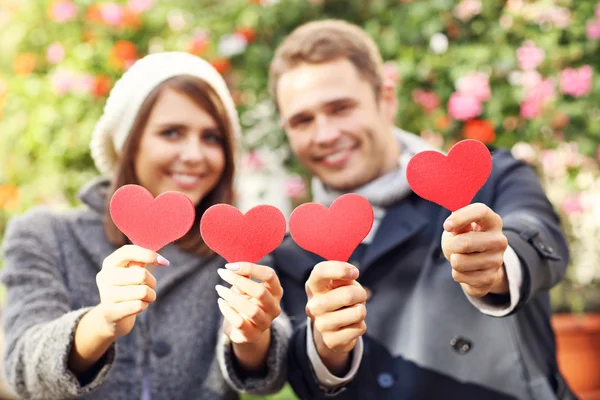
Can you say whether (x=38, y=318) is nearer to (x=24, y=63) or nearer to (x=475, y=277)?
(x=475, y=277)

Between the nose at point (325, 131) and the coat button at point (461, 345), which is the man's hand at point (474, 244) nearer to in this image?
the coat button at point (461, 345)

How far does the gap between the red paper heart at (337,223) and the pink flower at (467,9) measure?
5.65 ft

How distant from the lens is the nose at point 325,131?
5.17 ft

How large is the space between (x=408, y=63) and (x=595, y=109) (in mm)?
801

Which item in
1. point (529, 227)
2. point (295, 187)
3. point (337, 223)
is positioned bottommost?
point (295, 187)

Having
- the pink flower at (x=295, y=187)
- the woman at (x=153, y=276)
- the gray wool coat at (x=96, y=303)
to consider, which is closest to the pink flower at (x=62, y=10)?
the pink flower at (x=295, y=187)

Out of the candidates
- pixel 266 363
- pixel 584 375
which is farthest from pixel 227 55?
pixel 584 375

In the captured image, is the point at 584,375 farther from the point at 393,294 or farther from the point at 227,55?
the point at 227,55

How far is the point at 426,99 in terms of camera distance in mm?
2512

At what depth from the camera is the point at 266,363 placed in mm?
1240

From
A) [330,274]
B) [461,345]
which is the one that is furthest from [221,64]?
[330,274]

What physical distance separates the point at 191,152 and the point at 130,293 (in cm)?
57

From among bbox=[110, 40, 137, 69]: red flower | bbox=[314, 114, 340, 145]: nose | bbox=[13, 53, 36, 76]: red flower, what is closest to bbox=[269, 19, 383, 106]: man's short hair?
bbox=[314, 114, 340, 145]: nose

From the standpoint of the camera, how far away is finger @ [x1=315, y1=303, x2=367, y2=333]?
0.97m
